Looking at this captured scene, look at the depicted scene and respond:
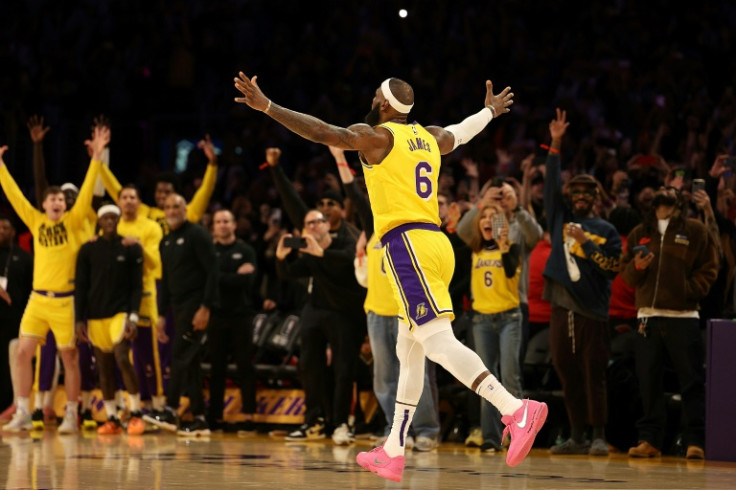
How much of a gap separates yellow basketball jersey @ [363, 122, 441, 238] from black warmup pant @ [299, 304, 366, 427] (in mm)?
4193

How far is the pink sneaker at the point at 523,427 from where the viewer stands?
22.9 feet

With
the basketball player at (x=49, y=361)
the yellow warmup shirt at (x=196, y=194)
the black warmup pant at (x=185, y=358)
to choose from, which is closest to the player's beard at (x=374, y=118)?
the black warmup pant at (x=185, y=358)

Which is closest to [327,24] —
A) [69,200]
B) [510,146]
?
[510,146]

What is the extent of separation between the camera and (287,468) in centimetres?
849

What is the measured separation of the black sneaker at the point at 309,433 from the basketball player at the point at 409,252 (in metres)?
4.22

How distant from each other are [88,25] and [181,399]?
9027mm

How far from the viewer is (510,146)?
14.5m

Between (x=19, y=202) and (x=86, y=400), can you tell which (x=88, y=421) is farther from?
(x=19, y=202)

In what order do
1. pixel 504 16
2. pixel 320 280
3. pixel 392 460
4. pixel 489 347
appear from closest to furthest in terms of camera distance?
pixel 392 460
pixel 489 347
pixel 320 280
pixel 504 16

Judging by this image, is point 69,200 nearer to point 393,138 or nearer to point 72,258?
point 72,258

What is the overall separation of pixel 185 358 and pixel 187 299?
61cm

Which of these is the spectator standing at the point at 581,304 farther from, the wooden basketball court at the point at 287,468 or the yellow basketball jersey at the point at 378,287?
the yellow basketball jersey at the point at 378,287

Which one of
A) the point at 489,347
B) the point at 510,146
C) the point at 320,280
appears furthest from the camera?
the point at 510,146

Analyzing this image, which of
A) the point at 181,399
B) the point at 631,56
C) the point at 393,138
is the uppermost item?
the point at 631,56
